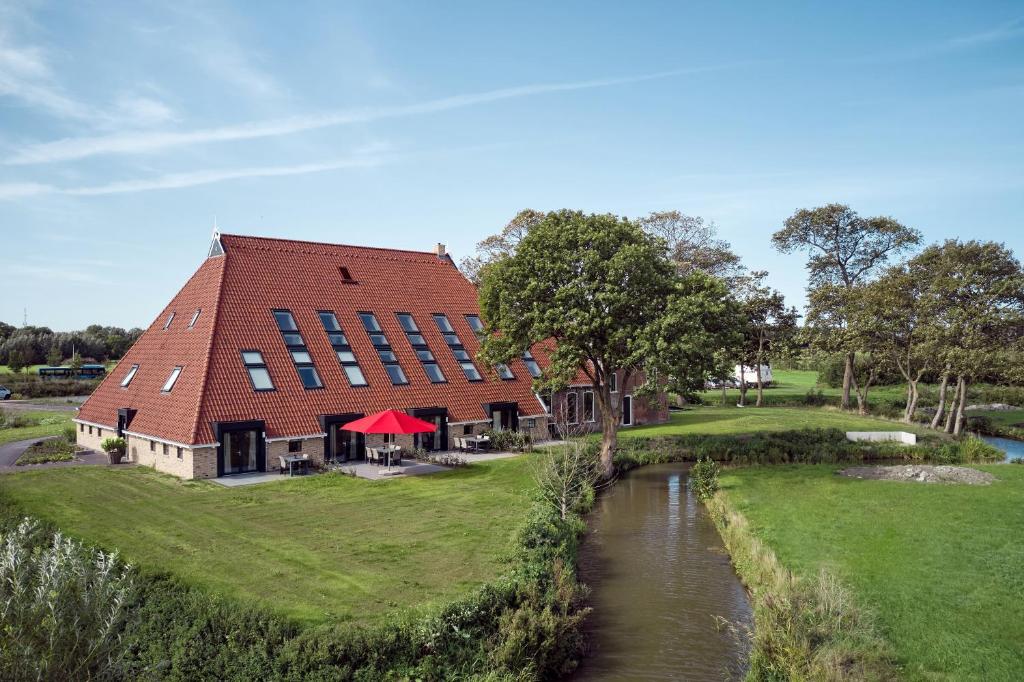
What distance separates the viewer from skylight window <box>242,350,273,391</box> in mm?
29883

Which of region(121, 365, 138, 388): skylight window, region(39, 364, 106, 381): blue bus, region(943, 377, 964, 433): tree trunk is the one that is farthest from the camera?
region(39, 364, 106, 381): blue bus

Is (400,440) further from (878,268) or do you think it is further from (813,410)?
(878,268)

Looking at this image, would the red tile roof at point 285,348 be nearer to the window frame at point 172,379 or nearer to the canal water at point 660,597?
the window frame at point 172,379

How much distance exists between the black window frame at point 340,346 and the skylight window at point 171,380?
22.4 ft

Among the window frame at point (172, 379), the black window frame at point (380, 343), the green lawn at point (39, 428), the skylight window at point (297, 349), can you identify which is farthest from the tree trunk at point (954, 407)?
the green lawn at point (39, 428)

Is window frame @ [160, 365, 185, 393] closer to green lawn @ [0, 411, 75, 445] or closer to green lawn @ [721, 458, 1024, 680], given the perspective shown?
green lawn @ [0, 411, 75, 445]

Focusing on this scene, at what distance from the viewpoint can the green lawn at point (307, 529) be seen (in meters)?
15.4

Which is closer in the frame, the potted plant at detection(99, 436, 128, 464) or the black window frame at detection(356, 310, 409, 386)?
the potted plant at detection(99, 436, 128, 464)

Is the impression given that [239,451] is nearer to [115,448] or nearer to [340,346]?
[115,448]

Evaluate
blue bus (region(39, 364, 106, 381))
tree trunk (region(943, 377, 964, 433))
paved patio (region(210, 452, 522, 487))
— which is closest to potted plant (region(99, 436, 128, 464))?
paved patio (region(210, 452, 522, 487))

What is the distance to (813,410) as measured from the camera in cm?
5503

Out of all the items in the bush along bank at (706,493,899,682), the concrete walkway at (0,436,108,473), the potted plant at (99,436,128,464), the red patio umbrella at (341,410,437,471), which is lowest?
the bush along bank at (706,493,899,682)

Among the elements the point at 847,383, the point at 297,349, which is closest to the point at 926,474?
the point at 297,349

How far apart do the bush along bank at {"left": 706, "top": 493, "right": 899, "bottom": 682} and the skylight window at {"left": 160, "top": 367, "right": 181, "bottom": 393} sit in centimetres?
2559
